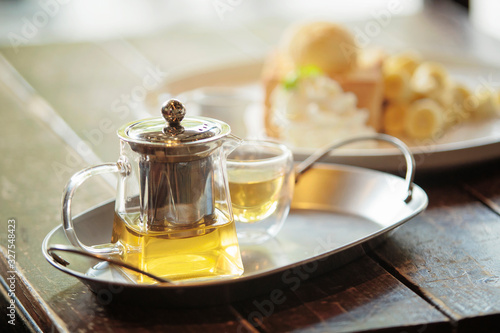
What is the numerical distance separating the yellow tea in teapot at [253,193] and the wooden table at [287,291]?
0.35ft

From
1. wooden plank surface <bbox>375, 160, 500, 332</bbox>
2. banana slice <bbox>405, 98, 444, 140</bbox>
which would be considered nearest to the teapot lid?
wooden plank surface <bbox>375, 160, 500, 332</bbox>

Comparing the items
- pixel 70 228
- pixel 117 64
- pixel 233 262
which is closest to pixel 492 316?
pixel 233 262

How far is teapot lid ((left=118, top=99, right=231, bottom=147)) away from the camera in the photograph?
1.75 feet

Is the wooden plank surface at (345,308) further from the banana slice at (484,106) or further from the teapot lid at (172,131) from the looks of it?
the banana slice at (484,106)

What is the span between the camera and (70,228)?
0.56m

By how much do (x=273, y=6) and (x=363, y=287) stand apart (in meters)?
3.48

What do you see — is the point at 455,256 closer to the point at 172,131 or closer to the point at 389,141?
the point at 389,141

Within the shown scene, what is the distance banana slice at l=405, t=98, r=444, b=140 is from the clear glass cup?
509 mm

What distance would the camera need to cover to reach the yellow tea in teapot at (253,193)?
0.66 m

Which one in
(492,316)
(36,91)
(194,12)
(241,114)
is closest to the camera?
(492,316)

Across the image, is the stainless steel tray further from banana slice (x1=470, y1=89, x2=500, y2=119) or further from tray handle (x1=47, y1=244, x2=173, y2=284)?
banana slice (x1=470, y1=89, x2=500, y2=119)

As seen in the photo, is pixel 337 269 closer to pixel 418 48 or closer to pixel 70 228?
pixel 70 228

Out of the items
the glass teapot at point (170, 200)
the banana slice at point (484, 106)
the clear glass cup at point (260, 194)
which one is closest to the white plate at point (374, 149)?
the banana slice at point (484, 106)

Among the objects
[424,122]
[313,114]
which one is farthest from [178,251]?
[424,122]
